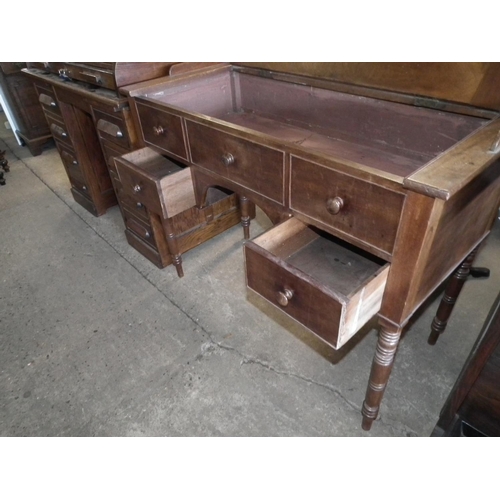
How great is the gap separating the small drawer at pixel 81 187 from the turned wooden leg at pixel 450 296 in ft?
7.24

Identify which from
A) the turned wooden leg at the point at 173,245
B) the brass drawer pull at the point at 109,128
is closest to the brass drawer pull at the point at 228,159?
the turned wooden leg at the point at 173,245

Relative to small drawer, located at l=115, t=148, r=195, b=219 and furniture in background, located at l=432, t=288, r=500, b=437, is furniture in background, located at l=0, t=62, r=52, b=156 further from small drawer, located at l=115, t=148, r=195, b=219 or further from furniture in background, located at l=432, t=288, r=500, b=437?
furniture in background, located at l=432, t=288, r=500, b=437

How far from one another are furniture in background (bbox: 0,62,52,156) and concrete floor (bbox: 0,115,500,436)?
1.79m

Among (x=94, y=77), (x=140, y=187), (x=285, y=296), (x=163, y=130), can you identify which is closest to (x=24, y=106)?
(x=94, y=77)

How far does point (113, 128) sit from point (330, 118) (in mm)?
1045

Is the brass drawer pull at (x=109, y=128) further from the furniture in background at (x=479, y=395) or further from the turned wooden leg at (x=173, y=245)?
the furniture in background at (x=479, y=395)

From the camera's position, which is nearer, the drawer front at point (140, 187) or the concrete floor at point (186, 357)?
the concrete floor at point (186, 357)

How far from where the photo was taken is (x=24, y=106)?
342cm

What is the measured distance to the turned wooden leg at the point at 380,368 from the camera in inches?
43.3

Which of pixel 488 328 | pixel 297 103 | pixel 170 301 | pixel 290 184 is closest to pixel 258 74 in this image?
pixel 297 103

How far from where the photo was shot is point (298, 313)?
3.53 ft

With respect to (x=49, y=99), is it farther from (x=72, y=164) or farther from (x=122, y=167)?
(x=122, y=167)

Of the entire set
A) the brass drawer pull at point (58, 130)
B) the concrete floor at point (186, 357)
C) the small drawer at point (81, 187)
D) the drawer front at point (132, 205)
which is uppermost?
the brass drawer pull at point (58, 130)

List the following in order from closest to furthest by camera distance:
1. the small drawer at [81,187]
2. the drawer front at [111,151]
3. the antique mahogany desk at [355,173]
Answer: the antique mahogany desk at [355,173] → the drawer front at [111,151] → the small drawer at [81,187]
